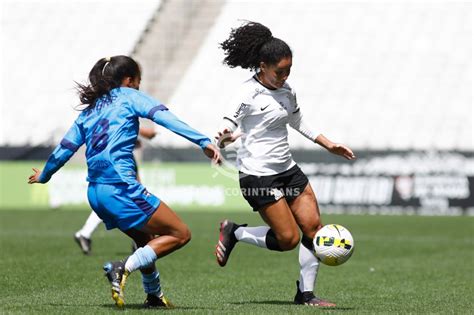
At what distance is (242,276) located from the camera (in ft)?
36.5

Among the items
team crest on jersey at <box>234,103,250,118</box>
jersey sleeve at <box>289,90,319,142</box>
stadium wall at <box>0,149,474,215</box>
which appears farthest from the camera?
stadium wall at <box>0,149,474,215</box>

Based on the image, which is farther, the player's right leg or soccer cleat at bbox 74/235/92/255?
soccer cleat at bbox 74/235/92/255

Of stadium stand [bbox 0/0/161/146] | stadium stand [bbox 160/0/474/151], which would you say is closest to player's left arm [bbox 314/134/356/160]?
stadium stand [bbox 160/0/474/151]

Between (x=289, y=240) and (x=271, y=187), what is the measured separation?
47cm

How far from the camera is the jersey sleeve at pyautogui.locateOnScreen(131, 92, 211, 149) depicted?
23.1 ft

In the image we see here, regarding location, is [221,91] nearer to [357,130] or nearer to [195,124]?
[195,124]

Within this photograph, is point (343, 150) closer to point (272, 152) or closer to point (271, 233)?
point (272, 152)

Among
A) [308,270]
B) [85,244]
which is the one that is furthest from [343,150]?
[85,244]

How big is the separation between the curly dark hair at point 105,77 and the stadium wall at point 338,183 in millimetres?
16429

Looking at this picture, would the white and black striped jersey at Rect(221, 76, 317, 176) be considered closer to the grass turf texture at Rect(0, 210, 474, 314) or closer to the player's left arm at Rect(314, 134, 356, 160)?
the player's left arm at Rect(314, 134, 356, 160)

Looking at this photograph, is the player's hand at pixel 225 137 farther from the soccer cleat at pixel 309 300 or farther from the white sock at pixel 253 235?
the soccer cleat at pixel 309 300

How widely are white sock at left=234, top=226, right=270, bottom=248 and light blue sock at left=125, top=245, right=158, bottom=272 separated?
4.58 feet

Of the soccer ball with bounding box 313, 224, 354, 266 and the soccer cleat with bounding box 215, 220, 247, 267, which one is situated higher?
the soccer ball with bounding box 313, 224, 354, 266

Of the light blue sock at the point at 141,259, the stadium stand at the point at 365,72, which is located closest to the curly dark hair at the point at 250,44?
the light blue sock at the point at 141,259
